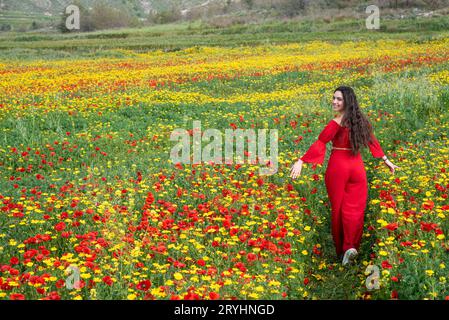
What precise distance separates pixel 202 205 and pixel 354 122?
2.37 m

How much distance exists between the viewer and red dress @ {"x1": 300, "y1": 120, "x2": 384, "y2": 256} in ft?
22.0

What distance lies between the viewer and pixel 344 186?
6824 mm

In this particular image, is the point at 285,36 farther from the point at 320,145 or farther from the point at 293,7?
the point at 320,145

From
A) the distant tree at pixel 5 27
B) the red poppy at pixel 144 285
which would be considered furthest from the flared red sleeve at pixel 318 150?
the distant tree at pixel 5 27

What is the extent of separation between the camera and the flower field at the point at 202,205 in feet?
17.1

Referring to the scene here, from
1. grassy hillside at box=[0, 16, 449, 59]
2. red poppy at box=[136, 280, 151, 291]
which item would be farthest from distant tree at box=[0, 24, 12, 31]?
red poppy at box=[136, 280, 151, 291]

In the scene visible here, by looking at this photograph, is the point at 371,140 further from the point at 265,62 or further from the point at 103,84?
the point at 265,62

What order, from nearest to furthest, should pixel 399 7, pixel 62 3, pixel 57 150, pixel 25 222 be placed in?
pixel 25 222 → pixel 57 150 → pixel 399 7 → pixel 62 3

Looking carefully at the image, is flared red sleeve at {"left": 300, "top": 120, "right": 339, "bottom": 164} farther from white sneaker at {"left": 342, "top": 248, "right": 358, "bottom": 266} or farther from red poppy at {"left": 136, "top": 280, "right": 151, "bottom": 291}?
red poppy at {"left": 136, "top": 280, "right": 151, "bottom": 291}

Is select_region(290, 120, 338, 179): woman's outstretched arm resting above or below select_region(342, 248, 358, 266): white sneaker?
above

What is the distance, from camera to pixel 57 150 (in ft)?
35.9

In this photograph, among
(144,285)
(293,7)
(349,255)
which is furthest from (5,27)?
(144,285)

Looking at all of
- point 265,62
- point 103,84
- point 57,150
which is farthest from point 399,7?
point 57,150
